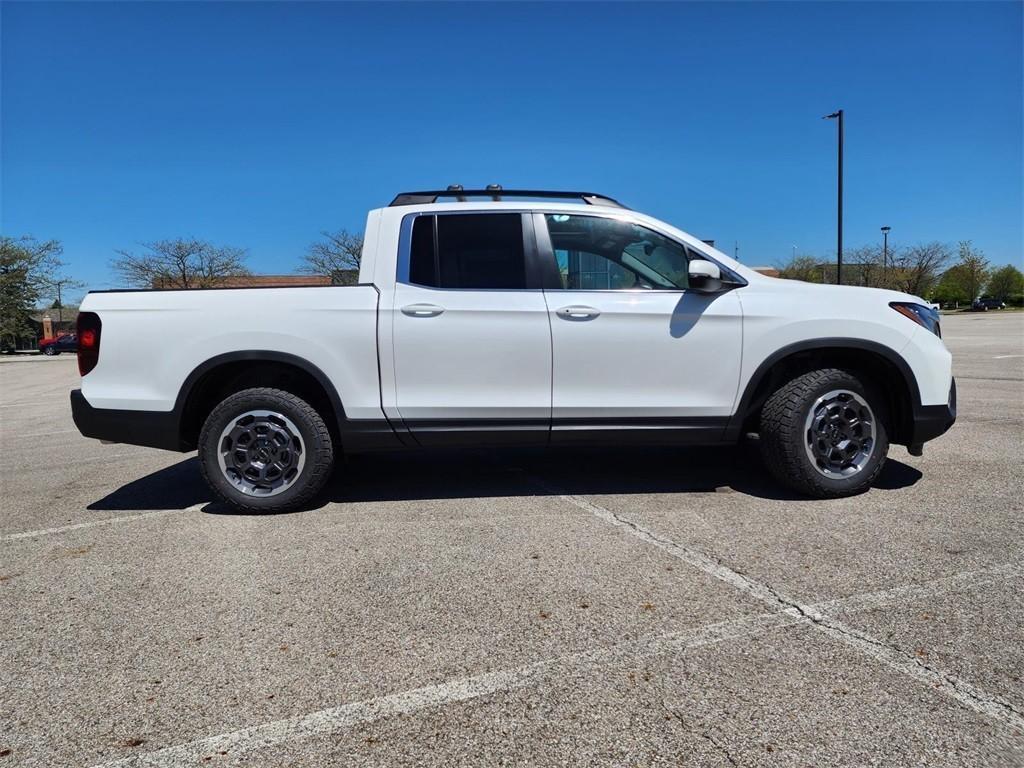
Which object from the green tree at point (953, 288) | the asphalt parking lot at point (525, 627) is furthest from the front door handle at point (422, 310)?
the green tree at point (953, 288)

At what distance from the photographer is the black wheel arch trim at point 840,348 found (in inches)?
165

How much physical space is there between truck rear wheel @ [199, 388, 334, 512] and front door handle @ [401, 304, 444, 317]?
86 cm

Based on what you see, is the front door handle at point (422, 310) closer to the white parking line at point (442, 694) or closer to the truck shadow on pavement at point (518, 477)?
the truck shadow on pavement at point (518, 477)

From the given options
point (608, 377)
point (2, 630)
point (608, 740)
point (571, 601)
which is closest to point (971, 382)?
point (608, 377)

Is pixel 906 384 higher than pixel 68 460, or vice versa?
pixel 906 384

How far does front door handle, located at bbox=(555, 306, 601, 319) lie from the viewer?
4105 millimetres

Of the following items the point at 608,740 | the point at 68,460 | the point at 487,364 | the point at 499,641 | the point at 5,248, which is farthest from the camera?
the point at 5,248

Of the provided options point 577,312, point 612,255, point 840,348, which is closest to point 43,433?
point 577,312

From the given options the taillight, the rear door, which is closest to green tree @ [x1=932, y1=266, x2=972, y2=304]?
the rear door

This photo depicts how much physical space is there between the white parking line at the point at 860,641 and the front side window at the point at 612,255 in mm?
1575

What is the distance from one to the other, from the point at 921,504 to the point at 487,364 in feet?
9.33

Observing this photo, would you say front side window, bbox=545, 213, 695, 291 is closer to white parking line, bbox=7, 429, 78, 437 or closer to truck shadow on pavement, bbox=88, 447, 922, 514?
truck shadow on pavement, bbox=88, 447, 922, 514

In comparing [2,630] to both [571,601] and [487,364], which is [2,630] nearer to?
[571,601]

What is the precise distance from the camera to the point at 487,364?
4098 millimetres
